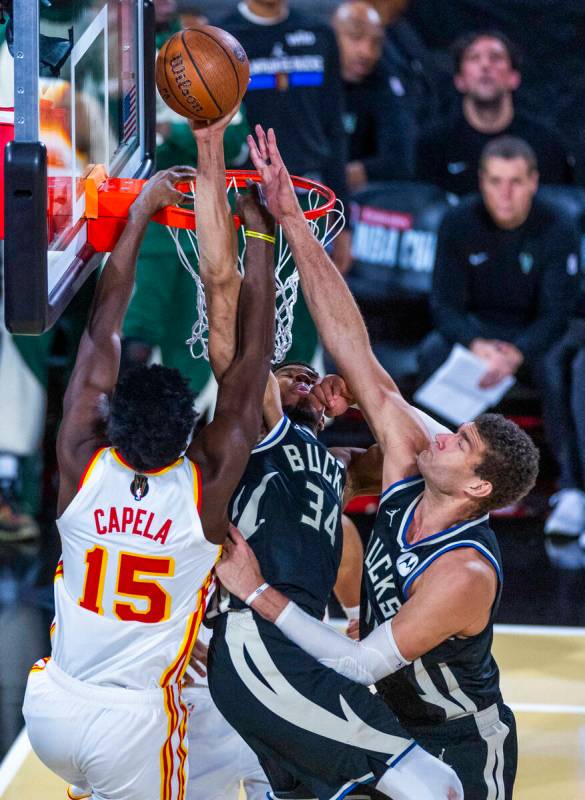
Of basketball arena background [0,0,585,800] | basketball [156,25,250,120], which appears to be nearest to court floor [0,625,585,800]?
basketball arena background [0,0,585,800]

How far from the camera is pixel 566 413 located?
7938mm

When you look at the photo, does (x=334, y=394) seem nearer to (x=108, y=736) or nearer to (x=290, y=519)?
(x=290, y=519)

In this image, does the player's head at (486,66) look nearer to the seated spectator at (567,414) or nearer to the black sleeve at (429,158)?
the black sleeve at (429,158)

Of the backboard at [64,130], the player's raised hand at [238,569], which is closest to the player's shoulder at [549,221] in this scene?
the backboard at [64,130]

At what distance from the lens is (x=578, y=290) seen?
26.6ft

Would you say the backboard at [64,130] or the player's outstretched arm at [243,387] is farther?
the player's outstretched arm at [243,387]

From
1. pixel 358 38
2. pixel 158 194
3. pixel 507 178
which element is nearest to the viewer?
pixel 158 194

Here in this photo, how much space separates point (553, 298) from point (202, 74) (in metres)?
4.74

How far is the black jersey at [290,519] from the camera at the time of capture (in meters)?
3.74

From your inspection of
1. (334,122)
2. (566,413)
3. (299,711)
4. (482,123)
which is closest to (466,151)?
(482,123)

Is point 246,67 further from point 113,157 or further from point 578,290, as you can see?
point 578,290

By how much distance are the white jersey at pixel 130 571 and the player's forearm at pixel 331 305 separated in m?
0.72

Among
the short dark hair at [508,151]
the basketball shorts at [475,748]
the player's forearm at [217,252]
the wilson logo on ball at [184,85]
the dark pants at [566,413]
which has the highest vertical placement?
the wilson logo on ball at [184,85]

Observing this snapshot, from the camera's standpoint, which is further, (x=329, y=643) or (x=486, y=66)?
(x=486, y=66)
